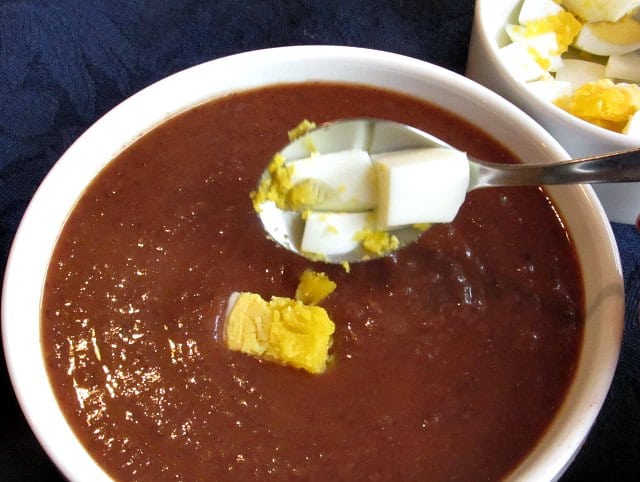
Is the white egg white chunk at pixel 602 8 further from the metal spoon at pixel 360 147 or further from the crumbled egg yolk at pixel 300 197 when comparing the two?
the crumbled egg yolk at pixel 300 197

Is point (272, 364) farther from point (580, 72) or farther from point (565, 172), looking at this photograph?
point (580, 72)

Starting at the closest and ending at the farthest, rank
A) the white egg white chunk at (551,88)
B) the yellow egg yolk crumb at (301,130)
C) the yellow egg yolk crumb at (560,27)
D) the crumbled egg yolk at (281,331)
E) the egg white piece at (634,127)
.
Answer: the crumbled egg yolk at (281,331), the yellow egg yolk crumb at (301,130), the egg white piece at (634,127), the white egg white chunk at (551,88), the yellow egg yolk crumb at (560,27)

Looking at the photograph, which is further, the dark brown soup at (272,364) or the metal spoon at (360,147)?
the metal spoon at (360,147)

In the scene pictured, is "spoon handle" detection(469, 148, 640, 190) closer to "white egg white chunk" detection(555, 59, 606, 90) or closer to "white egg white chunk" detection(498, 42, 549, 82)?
"white egg white chunk" detection(498, 42, 549, 82)

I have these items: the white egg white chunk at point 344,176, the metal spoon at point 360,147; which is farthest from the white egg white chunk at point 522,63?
the white egg white chunk at point 344,176

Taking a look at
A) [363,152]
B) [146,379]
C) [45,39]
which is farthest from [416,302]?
[45,39]

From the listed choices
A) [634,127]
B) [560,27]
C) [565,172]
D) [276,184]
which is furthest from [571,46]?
[276,184]

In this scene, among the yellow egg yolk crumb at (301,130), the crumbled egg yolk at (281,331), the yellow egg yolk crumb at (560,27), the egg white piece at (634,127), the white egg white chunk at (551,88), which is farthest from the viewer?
the yellow egg yolk crumb at (560,27)

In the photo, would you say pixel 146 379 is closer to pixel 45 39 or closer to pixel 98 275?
pixel 98 275
